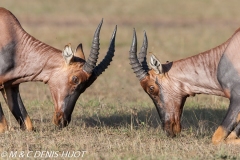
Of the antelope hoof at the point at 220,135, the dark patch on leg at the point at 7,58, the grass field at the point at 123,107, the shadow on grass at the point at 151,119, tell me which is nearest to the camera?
the grass field at the point at 123,107

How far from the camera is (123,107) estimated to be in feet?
46.5

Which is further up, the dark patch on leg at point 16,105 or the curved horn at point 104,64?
the curved horn at point 104,64

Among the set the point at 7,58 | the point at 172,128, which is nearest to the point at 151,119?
the point at 172,128

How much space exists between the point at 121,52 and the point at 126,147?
13975 millimetres

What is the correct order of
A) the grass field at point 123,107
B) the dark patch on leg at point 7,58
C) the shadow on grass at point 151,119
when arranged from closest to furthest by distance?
the grass field at point 123,107 → the dark patch on leg at point 7,58 → the shadow on grass at point 151,119

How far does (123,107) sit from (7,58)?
358 cm

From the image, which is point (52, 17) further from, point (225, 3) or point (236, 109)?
point (236, 109)

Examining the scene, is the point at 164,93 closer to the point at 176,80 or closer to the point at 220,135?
the point at 176,80

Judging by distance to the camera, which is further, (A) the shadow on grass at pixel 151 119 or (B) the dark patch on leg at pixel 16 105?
(A) the shadow on grass at pixel 151 119

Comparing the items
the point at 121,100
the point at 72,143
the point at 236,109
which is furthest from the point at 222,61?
the point at 121,100

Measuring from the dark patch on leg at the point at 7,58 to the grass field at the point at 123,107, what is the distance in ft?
3.79

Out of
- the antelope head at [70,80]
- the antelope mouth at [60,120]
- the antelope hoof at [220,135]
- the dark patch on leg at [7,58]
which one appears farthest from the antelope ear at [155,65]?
the dark patch on leg at [7,58]

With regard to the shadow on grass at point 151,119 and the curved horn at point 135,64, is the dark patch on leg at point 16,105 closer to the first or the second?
the shadow on grass at point 151,119

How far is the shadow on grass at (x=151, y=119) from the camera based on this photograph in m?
12.7
